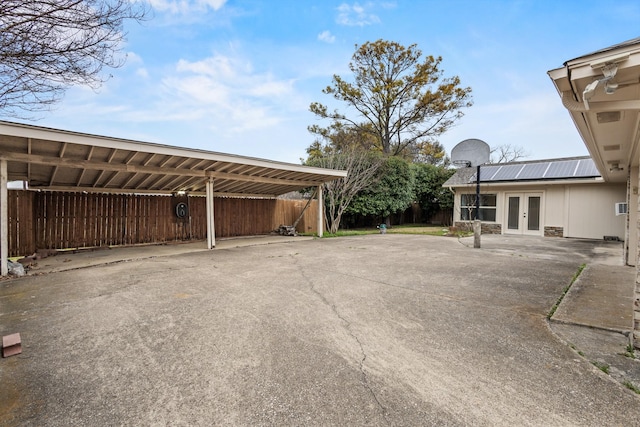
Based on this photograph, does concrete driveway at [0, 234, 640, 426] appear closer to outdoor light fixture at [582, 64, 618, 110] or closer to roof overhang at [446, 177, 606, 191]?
outdoor light fixture at [582, 64, 618, 110]

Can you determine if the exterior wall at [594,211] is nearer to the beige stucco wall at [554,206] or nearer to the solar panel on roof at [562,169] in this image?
the beige stucco wall at [554,206]

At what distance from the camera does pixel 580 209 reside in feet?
38.3

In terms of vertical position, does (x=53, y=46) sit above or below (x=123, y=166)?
above

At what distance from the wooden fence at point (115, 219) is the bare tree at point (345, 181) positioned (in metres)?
2.53

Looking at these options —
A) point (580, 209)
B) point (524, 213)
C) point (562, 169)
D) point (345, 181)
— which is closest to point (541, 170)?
point (562, 169)

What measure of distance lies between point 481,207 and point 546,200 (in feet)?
8.15

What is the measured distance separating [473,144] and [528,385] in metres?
16.9

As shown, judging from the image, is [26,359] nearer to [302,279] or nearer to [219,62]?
[302,279]

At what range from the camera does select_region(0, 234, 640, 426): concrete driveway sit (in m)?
1.80

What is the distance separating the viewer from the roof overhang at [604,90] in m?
2.44

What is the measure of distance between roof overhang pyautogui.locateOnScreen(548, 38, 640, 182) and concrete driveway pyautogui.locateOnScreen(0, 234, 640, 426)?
7.65 ft

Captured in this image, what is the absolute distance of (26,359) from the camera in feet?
7.97

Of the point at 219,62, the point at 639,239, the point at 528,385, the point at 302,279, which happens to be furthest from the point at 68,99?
the point at 639,239

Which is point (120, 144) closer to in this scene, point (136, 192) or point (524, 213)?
point (136, 192)
